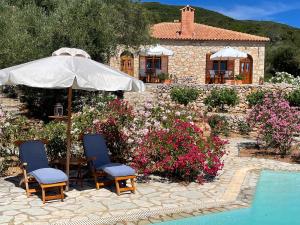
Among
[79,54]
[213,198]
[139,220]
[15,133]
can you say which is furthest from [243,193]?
[15,133]

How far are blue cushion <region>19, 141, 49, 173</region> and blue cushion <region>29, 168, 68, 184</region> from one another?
1.01 ft

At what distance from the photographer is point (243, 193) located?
795 centimetres

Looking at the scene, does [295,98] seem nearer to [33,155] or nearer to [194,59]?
[194,59]

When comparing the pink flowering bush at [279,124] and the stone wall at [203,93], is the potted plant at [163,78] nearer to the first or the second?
the stone wall at [203,93]

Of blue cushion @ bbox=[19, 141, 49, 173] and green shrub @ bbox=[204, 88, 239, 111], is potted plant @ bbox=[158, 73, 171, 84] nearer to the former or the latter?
green shrub @ bbox=[204, 88, 239, 111]

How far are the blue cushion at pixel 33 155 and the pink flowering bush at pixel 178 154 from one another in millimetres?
1842

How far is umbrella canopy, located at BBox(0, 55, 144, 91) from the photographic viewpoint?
6070 mm

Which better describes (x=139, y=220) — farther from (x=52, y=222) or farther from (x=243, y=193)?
(x=243, y=193)

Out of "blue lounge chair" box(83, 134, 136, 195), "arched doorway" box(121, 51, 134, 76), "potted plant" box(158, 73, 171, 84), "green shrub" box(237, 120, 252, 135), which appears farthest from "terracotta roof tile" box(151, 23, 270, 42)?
"blue lounge chair" box(83, 134, 136, 195)

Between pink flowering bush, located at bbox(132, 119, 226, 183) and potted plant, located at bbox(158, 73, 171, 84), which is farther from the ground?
potted plant, located at bbox(158, 73, 171, 84)

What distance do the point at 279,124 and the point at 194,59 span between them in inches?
664

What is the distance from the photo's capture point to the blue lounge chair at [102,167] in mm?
7247

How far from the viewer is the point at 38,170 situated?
708 cm

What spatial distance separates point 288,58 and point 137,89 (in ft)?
113
